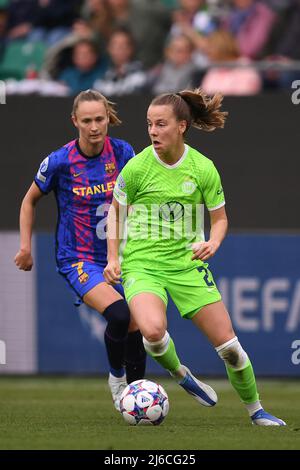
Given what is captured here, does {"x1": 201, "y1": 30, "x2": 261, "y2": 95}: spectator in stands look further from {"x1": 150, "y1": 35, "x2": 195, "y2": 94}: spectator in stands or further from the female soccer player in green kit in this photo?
the female soccer player in green kit

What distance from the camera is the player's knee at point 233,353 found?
25.1 feet

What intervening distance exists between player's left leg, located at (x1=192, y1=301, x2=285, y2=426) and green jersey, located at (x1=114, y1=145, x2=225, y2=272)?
0.37 metres

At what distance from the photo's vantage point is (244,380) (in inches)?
308

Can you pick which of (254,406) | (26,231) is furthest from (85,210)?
(254,406)

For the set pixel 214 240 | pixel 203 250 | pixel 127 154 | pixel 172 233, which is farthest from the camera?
pixel 127 154

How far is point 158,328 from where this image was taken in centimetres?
755

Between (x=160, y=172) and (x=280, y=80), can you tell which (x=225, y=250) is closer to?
(x=280, y=80)

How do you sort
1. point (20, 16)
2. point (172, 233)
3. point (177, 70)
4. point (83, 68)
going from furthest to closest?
1. point (20, 16)
2. point (83, 68)
3. point (177, 70)
4. point (172, 233)

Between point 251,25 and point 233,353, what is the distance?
23.1ft

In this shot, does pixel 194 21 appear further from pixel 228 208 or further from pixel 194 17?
pixel 228 208

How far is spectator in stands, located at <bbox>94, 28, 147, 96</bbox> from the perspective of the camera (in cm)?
1345

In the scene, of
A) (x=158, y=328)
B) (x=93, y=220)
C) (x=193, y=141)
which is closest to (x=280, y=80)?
(x=193, y=141)

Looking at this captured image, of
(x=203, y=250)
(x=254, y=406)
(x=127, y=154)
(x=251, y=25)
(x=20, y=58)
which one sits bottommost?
(x=254, y=406)
